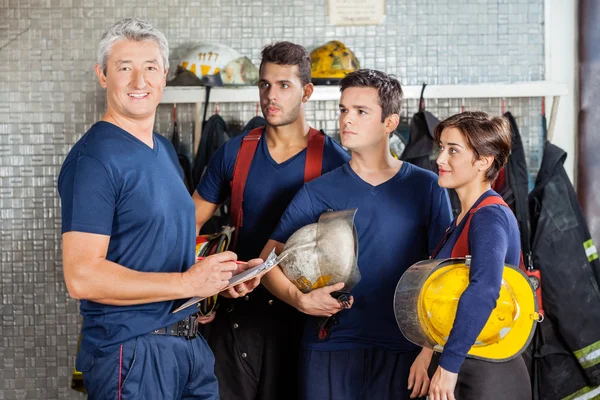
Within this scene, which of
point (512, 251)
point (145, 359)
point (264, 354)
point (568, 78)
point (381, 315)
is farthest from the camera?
point (568, 78)

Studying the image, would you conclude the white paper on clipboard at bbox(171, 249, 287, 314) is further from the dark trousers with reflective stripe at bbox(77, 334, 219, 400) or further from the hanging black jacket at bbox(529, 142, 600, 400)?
the hanging black jacket at bbox(529, 142, 600, 400)

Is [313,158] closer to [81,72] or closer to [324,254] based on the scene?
[324,254]

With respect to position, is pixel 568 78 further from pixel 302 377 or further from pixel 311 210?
pixel 302 377

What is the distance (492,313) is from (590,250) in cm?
175

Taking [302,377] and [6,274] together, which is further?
[6,274]

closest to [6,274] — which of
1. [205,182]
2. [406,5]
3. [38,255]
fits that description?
[38,255]

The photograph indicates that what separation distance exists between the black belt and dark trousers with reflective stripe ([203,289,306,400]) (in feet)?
2.83

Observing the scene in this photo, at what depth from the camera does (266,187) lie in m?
3.14

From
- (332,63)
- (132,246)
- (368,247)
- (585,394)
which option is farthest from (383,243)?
(585,394)

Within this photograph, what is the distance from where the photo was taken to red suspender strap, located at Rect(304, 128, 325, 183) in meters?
3.12

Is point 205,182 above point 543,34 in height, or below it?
below

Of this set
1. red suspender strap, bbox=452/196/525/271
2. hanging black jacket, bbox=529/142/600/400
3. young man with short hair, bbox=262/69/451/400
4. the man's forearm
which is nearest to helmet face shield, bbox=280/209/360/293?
young man with short hair, bbox=262/69/451/400

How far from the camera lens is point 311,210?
9.30 ft

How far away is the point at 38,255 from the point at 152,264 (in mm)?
2313
